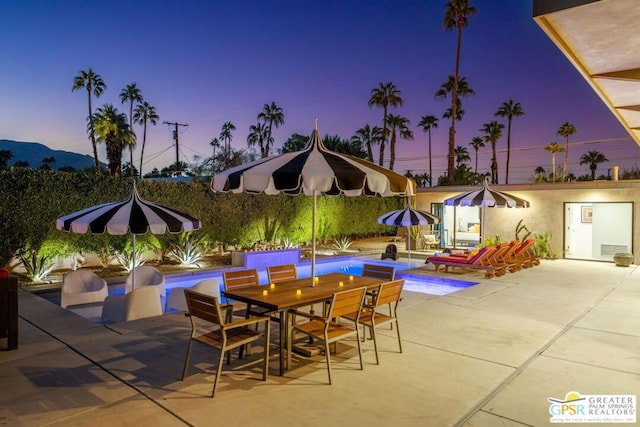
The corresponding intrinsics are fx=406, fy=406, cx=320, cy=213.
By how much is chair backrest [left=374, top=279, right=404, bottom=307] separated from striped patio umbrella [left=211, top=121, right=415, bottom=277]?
1.07 meters

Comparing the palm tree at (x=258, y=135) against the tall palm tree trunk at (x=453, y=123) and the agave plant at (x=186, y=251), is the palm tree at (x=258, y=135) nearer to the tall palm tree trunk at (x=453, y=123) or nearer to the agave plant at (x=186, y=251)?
the tall palm tree trunk at (x=453, y=123)

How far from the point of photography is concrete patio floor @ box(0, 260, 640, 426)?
3.36m

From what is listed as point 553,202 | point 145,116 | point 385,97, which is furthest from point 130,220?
point 145,116

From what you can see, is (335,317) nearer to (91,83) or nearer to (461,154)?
(91,83)

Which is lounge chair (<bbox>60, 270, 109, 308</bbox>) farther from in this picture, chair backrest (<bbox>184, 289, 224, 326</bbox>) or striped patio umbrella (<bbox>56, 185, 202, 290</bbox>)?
chair backrest (<bbox>184, 289, 224, 326</bbox>)

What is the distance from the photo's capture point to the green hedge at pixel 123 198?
32.0 ft

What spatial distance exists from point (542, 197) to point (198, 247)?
1268 centimetres

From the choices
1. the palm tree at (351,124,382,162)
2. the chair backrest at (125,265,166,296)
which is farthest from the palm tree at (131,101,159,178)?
the chair backrest at (125,265,166,296)

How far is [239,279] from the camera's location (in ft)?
17.5

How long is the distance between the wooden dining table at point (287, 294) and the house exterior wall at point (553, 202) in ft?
41.0

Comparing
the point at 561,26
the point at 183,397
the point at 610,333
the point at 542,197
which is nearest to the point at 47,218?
the point at 183,397

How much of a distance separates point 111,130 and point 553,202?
2702 cm

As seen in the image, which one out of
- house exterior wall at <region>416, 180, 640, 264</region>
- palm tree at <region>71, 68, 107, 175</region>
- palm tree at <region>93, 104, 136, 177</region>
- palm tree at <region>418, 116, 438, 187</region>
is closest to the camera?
house exterior wall at <region>416, 180, 640, 264</region>

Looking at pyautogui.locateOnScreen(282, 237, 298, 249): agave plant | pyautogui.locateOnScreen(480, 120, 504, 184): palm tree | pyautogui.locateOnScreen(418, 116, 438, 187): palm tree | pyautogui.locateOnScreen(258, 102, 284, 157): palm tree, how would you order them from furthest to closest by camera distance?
1. pyautogui.locateOnScreen(418, 116, 438, 187): palm tree
2. pyautogui.locateOnScreen(480, 120, 504, 184): palm tree
3. pyautogui.locateOnScreen(258, 102, 284, 157): palm tree
4. pyautogui.locateOnScreen(282, 237, 298, 249): agave plant
